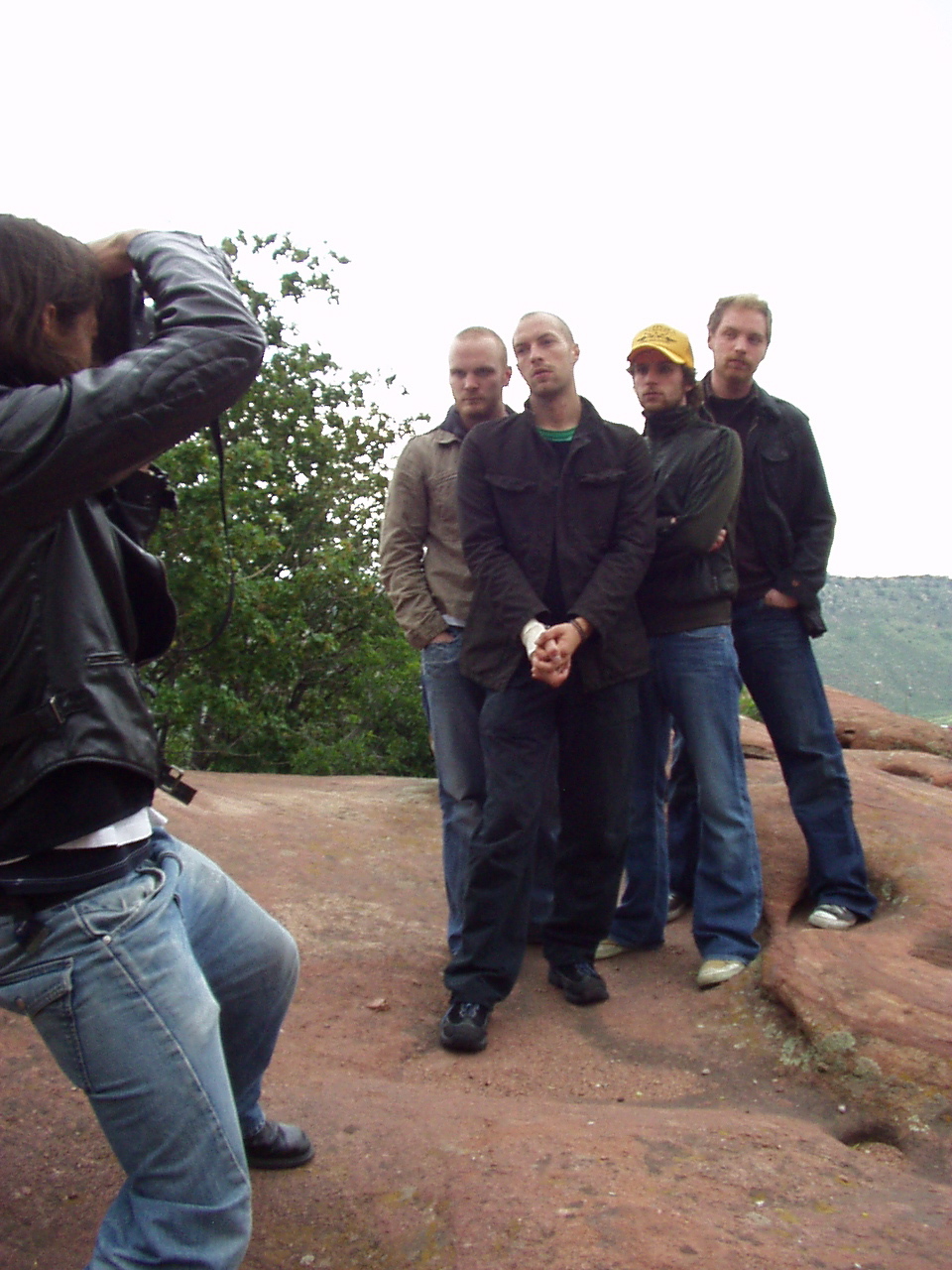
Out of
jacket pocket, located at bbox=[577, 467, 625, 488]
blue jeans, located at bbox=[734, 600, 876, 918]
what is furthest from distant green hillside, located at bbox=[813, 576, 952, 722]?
jacket pocket, located at bbox=[577, 467, 625, 488]

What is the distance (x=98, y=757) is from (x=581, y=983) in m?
2.58

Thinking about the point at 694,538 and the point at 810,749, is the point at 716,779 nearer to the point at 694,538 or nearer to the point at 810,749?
the point at 810,749

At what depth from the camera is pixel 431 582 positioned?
14.0ft

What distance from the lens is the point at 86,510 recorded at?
1782 mm

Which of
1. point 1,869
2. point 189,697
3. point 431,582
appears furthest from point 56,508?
point 189,697

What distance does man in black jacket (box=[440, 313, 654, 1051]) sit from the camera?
3.60 m

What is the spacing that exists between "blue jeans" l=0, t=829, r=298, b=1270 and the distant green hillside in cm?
1437

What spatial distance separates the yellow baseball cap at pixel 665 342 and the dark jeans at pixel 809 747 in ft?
3.15

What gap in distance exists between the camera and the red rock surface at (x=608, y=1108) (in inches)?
90.2

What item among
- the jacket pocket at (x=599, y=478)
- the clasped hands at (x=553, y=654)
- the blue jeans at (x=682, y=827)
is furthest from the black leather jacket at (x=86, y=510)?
the blue jeans at (x=682, y=827)

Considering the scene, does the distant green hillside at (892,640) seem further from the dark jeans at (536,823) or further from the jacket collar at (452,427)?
the dark jeans at (536,823)

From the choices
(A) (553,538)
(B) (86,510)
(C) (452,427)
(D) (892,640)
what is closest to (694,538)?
(A) (553,538)

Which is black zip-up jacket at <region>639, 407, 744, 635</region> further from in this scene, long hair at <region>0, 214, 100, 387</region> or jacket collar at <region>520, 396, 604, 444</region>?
long hair at <region>0, 214, 100, 387</region>

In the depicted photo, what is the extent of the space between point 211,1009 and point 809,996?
233cm
